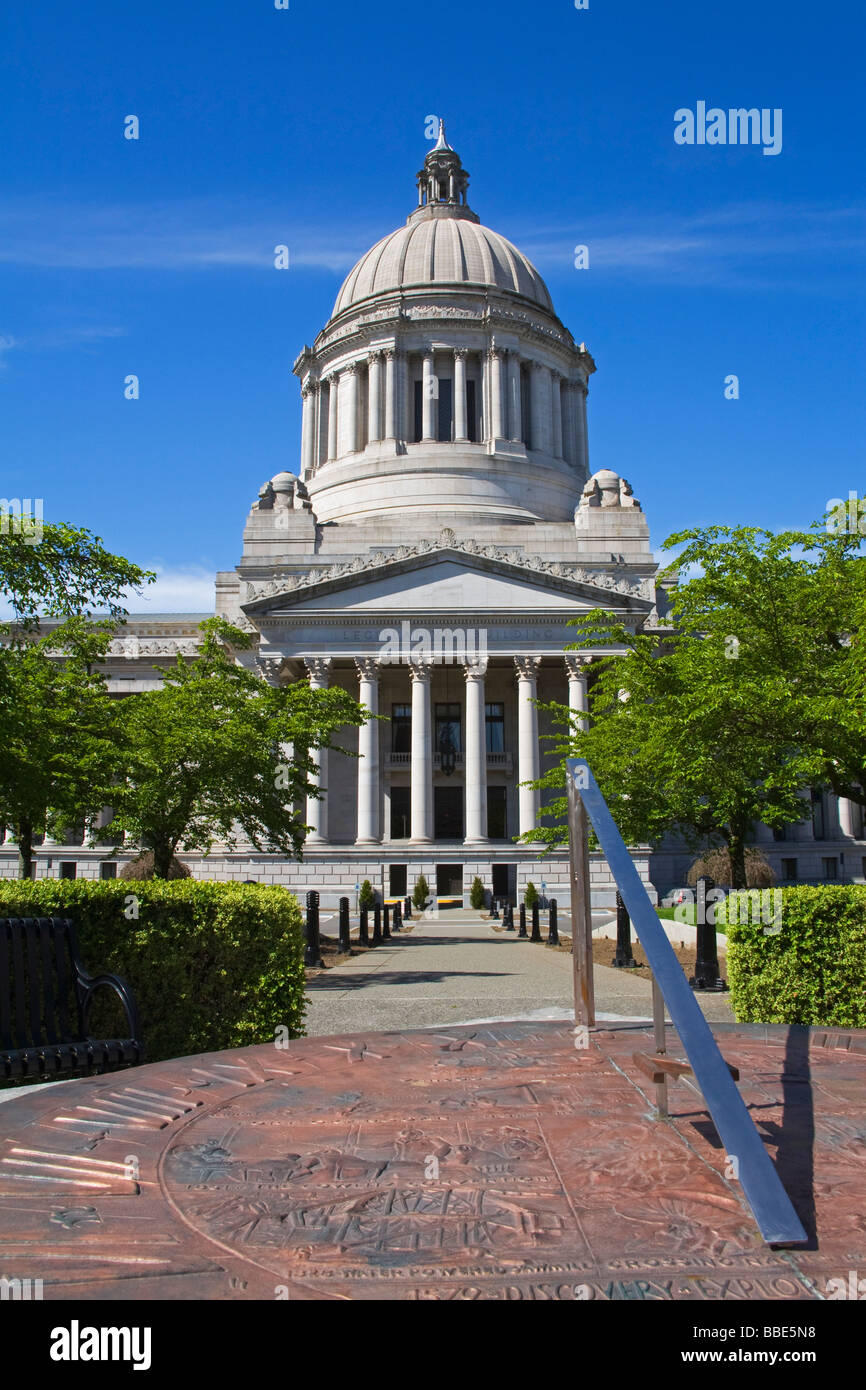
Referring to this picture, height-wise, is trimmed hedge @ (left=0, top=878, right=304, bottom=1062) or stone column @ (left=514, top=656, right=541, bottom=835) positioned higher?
stone column @ (left=514, top=656, right=541, bottom=835)

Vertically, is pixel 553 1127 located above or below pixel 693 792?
below

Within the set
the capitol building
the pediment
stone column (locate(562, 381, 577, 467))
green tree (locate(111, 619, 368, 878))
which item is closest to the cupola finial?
the capitol building

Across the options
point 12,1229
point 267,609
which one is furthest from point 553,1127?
point 267,609

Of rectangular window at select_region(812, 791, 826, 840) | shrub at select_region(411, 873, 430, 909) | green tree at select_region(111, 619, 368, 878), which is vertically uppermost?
green tree at select_region(111, 619, 368, 878)

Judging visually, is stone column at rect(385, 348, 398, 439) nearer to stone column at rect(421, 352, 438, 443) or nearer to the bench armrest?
stone column at rect(421, 352, 438, 443)

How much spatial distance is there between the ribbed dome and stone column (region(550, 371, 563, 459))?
5.72 meters

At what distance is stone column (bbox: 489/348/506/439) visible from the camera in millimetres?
64375

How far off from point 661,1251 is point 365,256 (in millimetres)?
78993

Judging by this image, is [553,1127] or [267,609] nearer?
[553,1127]

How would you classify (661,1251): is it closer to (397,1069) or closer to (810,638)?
(397,1069)

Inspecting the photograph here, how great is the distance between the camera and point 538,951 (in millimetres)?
26156

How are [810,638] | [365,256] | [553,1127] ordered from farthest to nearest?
[365,256], [810,638], [553,1127]

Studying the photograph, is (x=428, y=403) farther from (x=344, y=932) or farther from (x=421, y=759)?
(x=344, y=932)

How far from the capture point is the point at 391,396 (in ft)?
215
